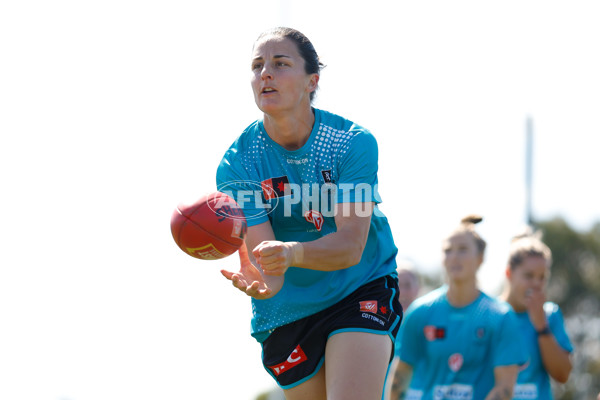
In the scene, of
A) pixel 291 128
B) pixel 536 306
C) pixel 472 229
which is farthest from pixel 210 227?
pixel 536 306

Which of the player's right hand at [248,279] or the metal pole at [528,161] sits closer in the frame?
the player's right hand at [248,279]

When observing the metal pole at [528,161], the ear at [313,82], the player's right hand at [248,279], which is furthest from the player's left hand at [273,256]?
the metal pole at [528,161]

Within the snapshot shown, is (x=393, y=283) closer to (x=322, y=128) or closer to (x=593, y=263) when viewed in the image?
(x=322, y=128)

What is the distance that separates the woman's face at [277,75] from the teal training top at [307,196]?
10.1 inches

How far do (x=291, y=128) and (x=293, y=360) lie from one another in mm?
1309

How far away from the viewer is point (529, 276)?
26.3ft

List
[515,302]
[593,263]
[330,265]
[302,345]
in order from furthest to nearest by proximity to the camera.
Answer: [593,263], [515,302], [302,345], [330,265]

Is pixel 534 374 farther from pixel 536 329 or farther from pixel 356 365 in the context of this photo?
pixel 356 365

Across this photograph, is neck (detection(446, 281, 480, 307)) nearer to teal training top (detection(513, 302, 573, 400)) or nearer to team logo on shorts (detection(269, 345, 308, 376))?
teal training top (detection(513, 302, 573, 400))

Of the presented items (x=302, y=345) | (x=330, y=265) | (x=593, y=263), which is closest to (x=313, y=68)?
(x=330, y=265)

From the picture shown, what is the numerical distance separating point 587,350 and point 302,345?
112ft

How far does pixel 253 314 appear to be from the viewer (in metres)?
5.16

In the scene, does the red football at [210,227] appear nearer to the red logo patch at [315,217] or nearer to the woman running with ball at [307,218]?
the woman running with ball at [307,218]

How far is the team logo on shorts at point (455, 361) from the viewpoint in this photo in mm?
7453
